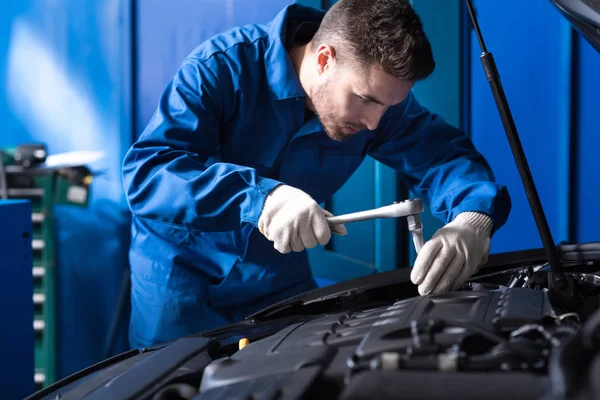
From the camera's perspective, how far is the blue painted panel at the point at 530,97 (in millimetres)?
1992

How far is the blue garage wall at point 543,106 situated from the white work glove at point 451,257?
769mm

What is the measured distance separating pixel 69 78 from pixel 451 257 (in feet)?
7.16

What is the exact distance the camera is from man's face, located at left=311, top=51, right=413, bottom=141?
1.47 metres

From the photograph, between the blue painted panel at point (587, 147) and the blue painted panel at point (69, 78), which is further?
the blue painted panel at point (69, 78)

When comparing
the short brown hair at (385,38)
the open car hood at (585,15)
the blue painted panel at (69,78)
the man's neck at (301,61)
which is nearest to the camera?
the open car hood at (585,15)

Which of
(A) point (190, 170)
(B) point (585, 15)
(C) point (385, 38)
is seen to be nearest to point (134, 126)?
(A) point (190, 170)

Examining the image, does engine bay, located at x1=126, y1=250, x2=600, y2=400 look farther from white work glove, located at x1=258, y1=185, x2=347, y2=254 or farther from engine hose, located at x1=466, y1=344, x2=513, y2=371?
white work glove, located at x1=258, y1=185, x2=347, y2=254

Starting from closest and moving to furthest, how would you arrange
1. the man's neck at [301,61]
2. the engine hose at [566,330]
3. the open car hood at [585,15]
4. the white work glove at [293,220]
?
the engine hose at [566,330], the open car hood at [585,15], the white work glove at [293,220], the man's neck at [301,61]

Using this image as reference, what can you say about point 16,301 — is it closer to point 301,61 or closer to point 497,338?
point 301,61

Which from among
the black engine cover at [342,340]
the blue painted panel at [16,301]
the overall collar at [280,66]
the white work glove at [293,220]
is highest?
the overall collar at [280,66]

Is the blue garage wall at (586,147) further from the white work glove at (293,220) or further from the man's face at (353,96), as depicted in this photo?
the white work glove at (293,220)

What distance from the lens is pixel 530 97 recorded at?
2.04 m

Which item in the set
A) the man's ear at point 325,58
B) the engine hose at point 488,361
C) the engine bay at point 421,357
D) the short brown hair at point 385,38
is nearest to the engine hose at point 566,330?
the engine bay at point 421,357

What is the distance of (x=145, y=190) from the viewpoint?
1.39m
